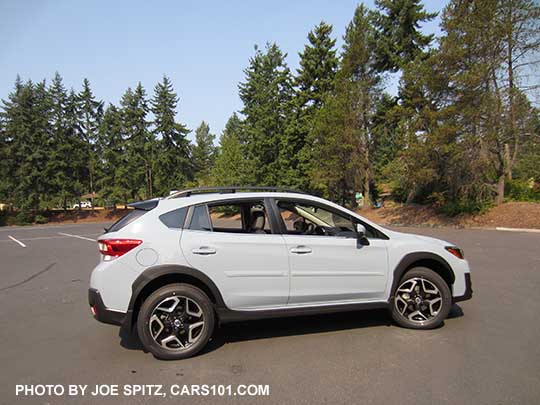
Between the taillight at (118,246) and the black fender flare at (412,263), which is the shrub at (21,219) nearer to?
the taillight at (118,246)

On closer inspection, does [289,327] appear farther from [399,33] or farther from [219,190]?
[399,33]

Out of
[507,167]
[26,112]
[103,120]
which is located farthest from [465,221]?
[26,112]

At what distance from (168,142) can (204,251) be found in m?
45.0

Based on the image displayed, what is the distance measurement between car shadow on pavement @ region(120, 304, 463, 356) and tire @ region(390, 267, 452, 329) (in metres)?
0.30

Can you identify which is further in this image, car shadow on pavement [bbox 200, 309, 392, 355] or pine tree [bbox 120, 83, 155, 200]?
pine tree [bbox 120, 83, 155, 200]

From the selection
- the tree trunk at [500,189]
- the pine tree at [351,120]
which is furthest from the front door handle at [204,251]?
the pine tree at [351,120]

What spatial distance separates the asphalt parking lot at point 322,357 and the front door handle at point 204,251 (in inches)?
43.2

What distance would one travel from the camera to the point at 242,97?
153 feet

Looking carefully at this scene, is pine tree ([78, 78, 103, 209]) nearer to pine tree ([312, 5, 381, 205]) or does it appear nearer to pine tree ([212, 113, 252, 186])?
pine tree ([212, 113, 252, 186])

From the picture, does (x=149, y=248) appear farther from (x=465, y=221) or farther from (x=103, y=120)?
(x=103, y=120)

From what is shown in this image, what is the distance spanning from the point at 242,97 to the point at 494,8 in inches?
1346

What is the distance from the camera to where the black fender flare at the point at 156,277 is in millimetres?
3312

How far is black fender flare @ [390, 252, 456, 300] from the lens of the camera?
3928 millimetres

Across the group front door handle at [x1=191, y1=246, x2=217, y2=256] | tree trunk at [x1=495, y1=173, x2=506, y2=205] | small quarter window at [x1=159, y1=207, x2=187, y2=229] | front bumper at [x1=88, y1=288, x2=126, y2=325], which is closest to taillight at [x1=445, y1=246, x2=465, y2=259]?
front door handle at [x1=191, y1=246, x2=217, y2=256]
